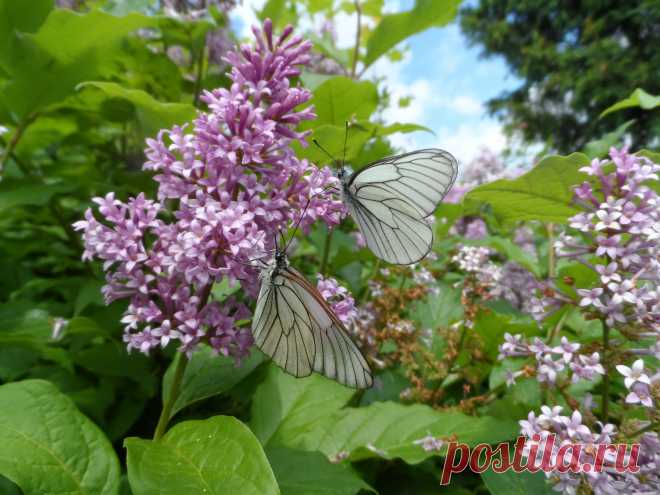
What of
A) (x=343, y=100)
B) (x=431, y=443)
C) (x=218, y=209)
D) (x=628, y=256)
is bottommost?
(x=431, y=443)

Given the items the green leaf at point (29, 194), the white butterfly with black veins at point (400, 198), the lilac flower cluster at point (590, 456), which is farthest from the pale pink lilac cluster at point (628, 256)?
the green leaf at point (29, 194)

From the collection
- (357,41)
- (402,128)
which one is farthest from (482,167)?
(402,128)

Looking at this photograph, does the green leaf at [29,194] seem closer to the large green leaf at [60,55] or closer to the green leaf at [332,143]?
the large green leaf at [60,55]

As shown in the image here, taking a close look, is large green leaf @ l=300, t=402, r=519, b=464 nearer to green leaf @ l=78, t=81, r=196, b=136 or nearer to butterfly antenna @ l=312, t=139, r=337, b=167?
butterfly antenna @ l=312, t=139, r=337, b=167

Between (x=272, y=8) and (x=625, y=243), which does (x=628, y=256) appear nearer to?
(x=625, y=243)

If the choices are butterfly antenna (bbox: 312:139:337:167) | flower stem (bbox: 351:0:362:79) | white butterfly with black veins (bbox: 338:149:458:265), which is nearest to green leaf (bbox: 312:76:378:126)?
butterfly antenna (bbox: 312:139:337:167)

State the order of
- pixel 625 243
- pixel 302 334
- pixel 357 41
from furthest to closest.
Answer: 1. pixel 357 41
2. pixel 302 334
3. pixel 625 243

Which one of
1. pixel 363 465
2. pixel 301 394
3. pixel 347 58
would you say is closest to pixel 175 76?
pixel 347 58
